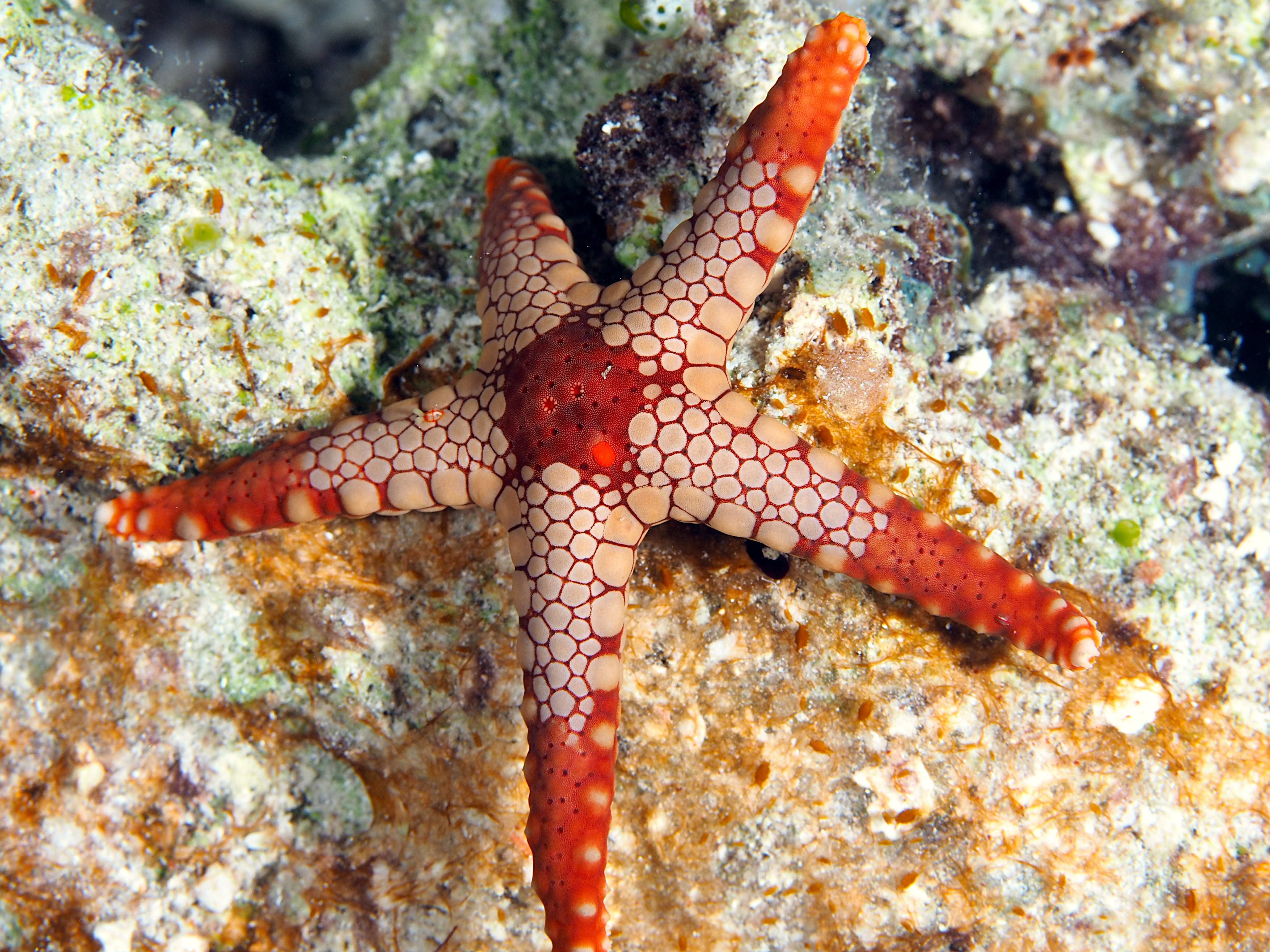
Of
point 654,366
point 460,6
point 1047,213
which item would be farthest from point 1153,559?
point 460,6

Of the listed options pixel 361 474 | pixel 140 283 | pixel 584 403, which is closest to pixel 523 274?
pixel 584 403

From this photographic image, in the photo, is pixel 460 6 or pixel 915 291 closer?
pixel 915 291

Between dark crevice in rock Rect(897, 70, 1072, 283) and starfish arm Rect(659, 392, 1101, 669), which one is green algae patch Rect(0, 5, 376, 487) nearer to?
starfish arm Rect(659, 392, 1101, 669)

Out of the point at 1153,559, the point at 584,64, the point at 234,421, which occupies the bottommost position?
the point at 234,421

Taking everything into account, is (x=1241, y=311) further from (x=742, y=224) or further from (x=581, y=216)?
(x=581, y=216)

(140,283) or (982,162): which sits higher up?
(982,162)

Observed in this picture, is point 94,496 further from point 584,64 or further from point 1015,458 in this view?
point 1015,458
